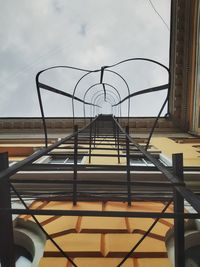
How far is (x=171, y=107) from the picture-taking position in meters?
13.3

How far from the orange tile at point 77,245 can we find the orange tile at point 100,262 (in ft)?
0.26

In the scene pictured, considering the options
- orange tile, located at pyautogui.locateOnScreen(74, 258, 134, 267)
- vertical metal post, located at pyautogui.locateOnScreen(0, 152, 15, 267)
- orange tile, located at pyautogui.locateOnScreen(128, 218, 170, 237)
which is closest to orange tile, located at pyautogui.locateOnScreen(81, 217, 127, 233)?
orange tile, located at pyautogui.locateOnScreen(128, 218, 170, 237)

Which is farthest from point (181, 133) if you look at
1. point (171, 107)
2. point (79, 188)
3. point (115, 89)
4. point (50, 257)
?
point (50, 257)

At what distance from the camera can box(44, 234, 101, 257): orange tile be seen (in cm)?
311

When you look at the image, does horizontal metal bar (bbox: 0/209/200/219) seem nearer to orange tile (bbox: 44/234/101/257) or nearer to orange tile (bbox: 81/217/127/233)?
orange tile (bbox: 44/234/101/257)

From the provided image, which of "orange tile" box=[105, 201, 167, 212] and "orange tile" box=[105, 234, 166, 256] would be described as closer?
"orange tile" box=[105, 234, 166, 256]

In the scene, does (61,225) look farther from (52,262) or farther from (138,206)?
(138,206)

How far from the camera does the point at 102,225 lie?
3.71m

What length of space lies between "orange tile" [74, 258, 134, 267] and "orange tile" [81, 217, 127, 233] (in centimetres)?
55

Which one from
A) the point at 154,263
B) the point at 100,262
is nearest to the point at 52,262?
the point at 100,262

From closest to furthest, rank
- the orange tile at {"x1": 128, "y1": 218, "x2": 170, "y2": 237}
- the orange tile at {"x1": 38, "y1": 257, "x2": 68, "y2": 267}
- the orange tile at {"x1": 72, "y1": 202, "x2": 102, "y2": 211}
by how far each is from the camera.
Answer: the orange tile at {"x1": 38, "y1": 257, "x2": 68, "y2": 267} → the orange tile at {"x1": 128, "y1": 218, "x2": 170, "y2": 237} → the orange tile at {"x1": 72, "y1": 202, "x2": 102, "y2": 211}

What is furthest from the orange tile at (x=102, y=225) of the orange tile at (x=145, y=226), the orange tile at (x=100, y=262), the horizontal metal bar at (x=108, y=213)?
the horizontal metal bar at (x=108, y=213)

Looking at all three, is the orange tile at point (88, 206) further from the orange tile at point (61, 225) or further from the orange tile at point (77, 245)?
the orange tile at point (77, 245)

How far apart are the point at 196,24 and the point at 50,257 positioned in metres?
11.9
